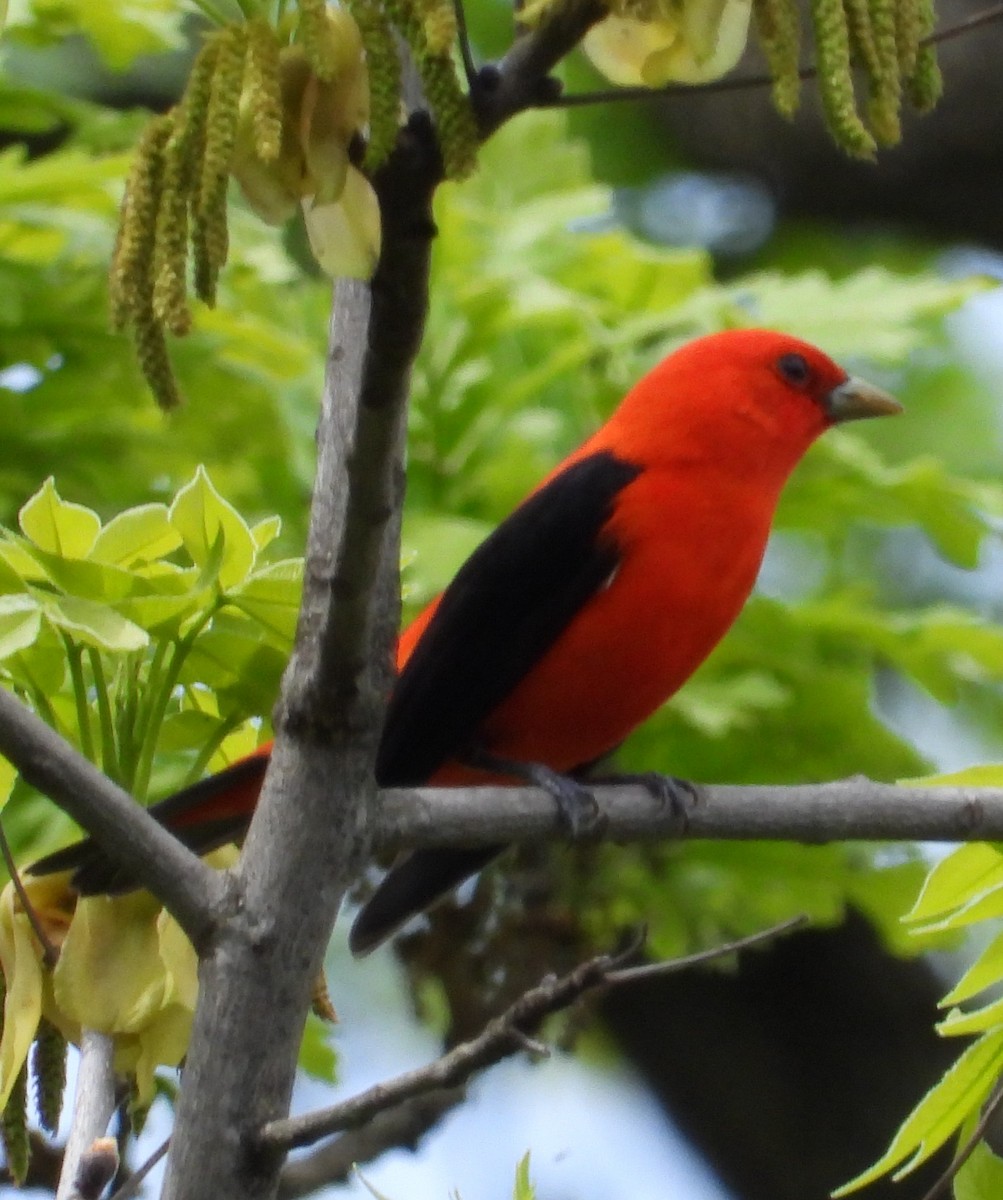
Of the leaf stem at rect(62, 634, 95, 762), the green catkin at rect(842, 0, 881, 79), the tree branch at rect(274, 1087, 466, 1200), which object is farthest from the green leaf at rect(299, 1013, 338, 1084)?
the green catkin at rect(842, 0, 881, 79)

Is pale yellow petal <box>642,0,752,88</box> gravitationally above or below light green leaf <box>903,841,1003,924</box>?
above

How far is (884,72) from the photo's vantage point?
144cm

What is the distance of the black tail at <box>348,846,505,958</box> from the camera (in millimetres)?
3387

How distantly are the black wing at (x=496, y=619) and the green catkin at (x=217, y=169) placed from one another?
2012 millimetres

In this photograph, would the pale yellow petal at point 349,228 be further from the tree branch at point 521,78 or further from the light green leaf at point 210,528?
the light green leaf at point 210,528

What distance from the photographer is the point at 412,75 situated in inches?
80.8

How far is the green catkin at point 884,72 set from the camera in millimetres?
1444

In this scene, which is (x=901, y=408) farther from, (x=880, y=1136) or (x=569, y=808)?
(x=569, y=808)

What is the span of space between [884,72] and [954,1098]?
124 cm

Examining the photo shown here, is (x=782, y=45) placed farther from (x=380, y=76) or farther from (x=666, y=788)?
(x=666, y=788)

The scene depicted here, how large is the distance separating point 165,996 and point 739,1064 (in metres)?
2.89

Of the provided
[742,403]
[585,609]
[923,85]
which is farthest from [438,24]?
[742,403]

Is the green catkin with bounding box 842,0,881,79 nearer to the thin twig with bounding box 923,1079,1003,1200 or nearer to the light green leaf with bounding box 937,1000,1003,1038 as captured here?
the light green leaf with bounding box 937,1000,1003,1038

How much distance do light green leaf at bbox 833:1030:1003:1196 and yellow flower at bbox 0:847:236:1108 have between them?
824 millimetres
